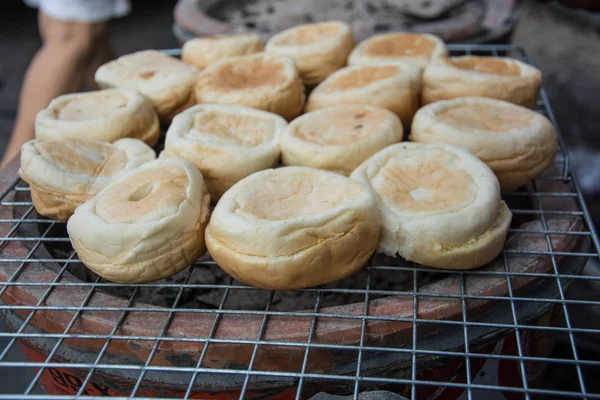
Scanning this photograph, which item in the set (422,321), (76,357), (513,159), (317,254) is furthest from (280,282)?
(513,159)

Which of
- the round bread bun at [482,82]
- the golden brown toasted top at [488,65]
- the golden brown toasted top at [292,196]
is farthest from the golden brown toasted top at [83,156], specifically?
the golden brown toasted top at [488,65]

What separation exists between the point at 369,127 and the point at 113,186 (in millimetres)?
1102

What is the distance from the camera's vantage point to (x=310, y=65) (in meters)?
3.15

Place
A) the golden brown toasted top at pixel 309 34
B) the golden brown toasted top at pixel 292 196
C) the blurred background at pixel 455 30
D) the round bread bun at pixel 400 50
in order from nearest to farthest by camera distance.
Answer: the golden brown toasted top at pixel 292 196 < the round bread bun at pixel 400 50 < the golden brown toasted top at pixel 309 34 < the blurred background at pixel 455 30

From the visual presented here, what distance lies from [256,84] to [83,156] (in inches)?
37.3

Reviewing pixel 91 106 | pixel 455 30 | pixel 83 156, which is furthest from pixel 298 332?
pixel 455 30

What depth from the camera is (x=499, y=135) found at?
233 cm

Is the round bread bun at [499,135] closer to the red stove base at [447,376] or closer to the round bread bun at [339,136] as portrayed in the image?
the round bread bun at [339,136]

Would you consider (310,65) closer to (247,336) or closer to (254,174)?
(254,174)

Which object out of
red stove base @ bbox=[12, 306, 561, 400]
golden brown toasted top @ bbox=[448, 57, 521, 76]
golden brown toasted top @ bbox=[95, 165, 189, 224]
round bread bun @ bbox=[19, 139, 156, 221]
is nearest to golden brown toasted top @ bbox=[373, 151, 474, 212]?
red stove base @ bbox=[12, 306, 561, 400]

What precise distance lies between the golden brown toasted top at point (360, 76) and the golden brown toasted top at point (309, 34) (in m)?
0.46

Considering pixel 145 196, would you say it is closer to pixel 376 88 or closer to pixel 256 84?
pixel 256 84

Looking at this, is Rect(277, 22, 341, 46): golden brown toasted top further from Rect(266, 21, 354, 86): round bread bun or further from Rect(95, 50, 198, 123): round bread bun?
Rect(95, 50, 198, 123): round bread bun

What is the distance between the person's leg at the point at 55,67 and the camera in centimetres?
432
